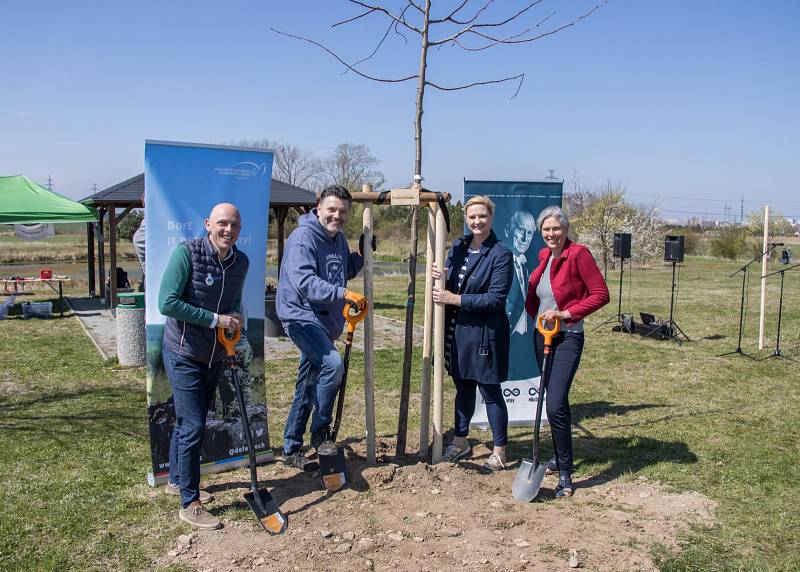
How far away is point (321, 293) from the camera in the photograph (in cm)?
427

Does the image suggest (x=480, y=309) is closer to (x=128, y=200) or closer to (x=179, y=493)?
(x=179, y=493)

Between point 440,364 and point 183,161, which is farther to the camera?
point 440,364

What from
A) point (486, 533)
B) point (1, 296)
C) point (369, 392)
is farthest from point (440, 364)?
point (1, 296)

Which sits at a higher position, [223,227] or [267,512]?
[223,227]

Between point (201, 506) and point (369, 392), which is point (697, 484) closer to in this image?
point (369, 392)

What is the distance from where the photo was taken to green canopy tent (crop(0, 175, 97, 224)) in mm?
12594

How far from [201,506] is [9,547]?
0.99m

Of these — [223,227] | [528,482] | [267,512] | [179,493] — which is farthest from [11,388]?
[528,482]

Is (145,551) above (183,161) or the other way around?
the other way around

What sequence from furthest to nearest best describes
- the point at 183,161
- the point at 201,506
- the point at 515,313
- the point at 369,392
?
1. the point at 515,313
2. the point at 369,392
3. the point at 183,161
4. the point at 201,506

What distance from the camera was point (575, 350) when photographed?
446 cm

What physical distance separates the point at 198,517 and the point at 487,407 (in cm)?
206

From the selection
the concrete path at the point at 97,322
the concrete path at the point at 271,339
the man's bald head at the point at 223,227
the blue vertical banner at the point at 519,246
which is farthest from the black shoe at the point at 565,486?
the concrete path at the point at 97,322

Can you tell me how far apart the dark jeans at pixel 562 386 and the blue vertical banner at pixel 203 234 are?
2.01 meters
